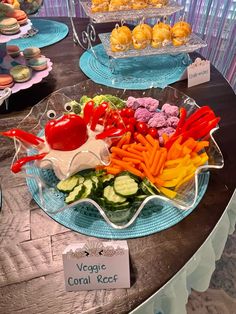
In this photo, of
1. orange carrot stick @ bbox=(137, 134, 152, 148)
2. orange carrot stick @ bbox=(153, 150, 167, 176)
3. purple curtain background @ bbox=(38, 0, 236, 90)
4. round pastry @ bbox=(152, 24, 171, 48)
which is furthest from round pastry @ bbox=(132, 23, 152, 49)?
purple curtain background @ bbox=(38, 0, 236, 90)

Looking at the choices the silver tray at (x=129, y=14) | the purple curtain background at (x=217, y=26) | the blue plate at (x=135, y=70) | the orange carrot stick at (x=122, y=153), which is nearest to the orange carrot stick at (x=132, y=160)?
the orange carrot stick at (x=122, y=153)

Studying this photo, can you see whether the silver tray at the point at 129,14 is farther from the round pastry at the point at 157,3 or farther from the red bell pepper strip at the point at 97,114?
the red bell pepper strip at the point at 97,114

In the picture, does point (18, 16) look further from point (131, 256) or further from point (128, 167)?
point (131, 256)

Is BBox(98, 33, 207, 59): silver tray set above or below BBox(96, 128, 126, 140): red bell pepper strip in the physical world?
below

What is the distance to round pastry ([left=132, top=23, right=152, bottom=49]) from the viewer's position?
1400 mm

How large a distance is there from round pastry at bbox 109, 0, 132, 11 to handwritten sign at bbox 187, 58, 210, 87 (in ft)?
1.78

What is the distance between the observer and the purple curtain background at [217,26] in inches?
88.5

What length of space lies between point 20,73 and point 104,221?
2.40 ft

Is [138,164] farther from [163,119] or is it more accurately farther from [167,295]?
[167,295]

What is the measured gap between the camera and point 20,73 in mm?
1248

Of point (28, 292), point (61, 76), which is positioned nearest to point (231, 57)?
point (61, 76)

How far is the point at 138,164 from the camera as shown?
35.1 inches

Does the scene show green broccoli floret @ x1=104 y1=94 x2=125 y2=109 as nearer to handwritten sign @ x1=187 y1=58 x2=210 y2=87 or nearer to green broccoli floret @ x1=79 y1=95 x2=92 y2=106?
green broccoli floret @ x1=79 y1=95 x2=92 y2=106

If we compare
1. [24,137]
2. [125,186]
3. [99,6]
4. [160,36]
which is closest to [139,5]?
[99,6]
